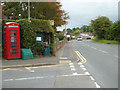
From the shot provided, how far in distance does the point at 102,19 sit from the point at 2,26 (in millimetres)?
49128

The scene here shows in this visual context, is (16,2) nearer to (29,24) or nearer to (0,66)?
(29,24)

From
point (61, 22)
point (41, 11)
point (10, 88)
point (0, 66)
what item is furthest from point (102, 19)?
point (10, 88)

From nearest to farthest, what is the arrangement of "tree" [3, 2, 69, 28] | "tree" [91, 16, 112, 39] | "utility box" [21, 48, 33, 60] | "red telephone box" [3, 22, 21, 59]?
"red telephone box" [3, 22, 21, 59] → "utility box" [21, 48, 33, 60] → "tree" [3, 2, 69, 28] → "tree" [91, 16, 112, 39]

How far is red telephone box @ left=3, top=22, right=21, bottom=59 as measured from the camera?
1346 cm

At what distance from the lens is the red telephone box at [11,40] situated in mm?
13461

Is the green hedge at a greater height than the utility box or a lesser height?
greater

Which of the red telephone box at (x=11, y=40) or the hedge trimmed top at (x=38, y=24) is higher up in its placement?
the hedge trimmed top at (x=38, y=24)

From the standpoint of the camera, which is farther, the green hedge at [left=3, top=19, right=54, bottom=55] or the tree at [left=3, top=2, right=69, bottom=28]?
the tree at [left=3, top=2, right=69, bottom=28]

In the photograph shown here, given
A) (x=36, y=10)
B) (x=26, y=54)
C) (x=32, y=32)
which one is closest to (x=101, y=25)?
(x=36, y=10)

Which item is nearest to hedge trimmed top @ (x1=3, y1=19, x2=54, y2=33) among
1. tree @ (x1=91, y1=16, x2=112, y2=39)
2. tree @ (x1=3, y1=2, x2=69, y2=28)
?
tree @ (x1=3, y1=2, x2=69, y2=28)

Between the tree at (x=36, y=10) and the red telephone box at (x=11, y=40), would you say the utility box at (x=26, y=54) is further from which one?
the tree at (x=36, y=10)

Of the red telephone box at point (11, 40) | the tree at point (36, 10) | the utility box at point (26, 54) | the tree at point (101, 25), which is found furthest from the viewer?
the tree at point (101, 25)

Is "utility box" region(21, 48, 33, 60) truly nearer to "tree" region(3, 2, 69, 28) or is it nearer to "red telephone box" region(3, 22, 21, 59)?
"red telephone box" region(3, 22, 21, 59)

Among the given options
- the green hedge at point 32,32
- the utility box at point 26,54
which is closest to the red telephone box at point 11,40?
the utility box at point 26,54
